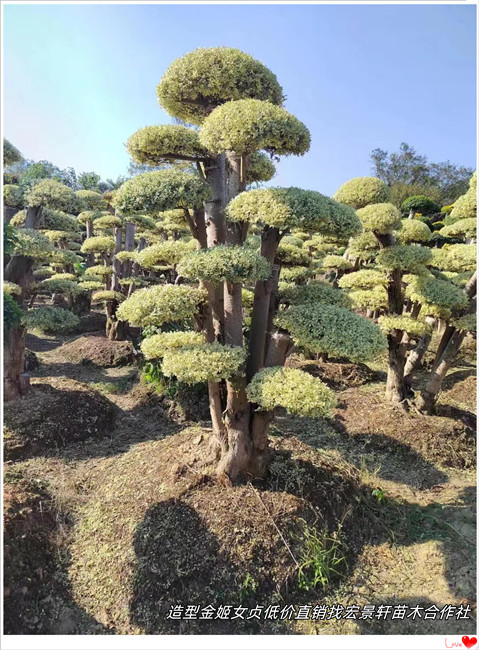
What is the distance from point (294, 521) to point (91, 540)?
2065 millimetres

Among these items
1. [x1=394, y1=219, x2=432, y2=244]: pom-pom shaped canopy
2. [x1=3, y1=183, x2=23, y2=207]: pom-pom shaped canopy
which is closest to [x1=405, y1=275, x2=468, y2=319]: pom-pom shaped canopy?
[x1=394, y1=219, x2=432, y2=244]: pom-pom shaped canopy

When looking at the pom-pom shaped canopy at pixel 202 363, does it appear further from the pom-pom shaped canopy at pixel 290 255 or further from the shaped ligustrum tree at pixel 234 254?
the pom-pom shaped canopy at pixel 290 255

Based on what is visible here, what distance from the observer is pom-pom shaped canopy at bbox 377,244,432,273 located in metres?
5.81

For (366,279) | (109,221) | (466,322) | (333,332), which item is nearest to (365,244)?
(366,279)

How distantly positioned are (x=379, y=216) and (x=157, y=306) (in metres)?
3.73

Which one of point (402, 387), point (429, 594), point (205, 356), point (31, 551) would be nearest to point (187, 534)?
point (31, 551)

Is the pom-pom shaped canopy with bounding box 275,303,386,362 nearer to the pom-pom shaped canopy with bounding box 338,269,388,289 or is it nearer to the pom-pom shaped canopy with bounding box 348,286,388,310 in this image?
the pom-pom shaped canopy with bounding box 338,269,388,289

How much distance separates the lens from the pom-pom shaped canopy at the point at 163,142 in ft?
12.1

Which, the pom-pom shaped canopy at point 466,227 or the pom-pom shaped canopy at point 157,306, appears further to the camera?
the pom-pom shaped canopy at point 466,227

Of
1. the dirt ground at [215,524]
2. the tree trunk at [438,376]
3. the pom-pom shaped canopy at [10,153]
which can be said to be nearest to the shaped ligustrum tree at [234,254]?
the dirt ground at [215,524]

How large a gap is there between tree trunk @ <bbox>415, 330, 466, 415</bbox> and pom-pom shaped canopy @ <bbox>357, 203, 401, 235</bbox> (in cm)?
219

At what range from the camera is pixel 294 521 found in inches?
154

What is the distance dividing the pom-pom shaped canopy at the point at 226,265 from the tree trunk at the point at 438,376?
4.38 metres

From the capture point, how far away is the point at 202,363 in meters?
3.57
